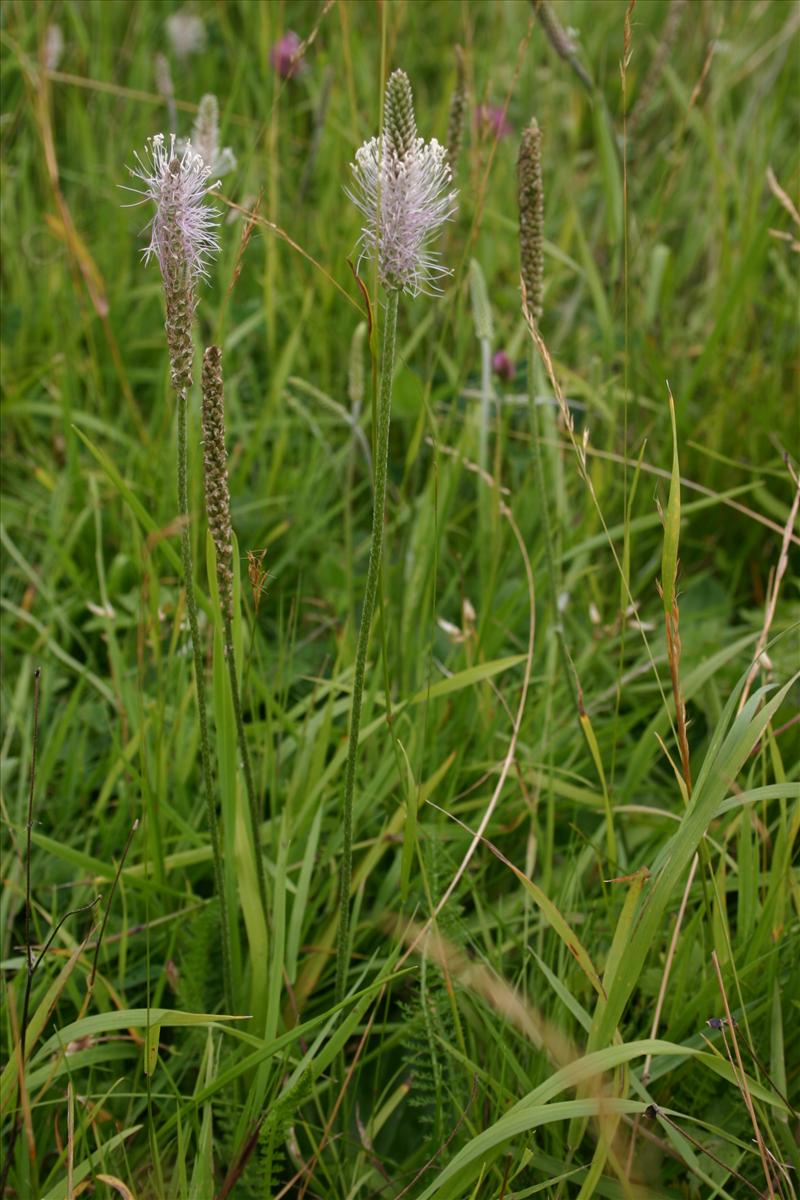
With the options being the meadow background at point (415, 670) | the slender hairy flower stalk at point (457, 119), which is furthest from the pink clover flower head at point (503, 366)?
the slender hairy flower stalk at point (457, 119)

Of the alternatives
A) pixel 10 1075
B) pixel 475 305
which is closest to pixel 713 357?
pixel 475 305

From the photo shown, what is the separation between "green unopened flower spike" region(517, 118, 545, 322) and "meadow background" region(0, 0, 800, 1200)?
0.17m

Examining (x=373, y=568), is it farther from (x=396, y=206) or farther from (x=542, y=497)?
(x=542, y=497)

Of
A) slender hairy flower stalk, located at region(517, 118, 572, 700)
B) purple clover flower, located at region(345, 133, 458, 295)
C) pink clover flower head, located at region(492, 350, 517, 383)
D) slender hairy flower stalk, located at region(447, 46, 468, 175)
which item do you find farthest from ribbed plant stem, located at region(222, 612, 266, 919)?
pink clover flower head, located at region(492, 350, 517, 383)

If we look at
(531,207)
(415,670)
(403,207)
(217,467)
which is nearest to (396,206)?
(403,207)

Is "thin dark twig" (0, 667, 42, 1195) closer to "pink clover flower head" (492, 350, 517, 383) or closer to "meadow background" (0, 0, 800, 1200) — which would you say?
"meadow background" (0, 0, 800, 1200)

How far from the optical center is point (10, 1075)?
1329mm

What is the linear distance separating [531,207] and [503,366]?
97cm

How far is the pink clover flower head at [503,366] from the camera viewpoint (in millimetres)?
2496

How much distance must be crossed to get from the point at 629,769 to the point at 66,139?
2.67 m

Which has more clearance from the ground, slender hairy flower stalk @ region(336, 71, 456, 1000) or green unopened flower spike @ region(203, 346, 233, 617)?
slender hairy flower stalk @ region(336, 71, 456, 1000)

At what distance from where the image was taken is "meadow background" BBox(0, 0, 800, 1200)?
4.59 feet

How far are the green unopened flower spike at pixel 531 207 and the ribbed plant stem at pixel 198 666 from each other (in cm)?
55

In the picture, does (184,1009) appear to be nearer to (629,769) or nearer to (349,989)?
(349,989)
